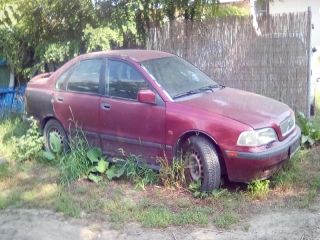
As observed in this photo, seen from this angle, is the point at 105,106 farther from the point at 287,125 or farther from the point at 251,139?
the point at 287,125

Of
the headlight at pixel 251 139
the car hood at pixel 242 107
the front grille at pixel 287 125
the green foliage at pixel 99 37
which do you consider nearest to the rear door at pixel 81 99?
the car hood at pixel 242 107

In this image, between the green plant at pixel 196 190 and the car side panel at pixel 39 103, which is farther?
the car side panel at pixel 39 103

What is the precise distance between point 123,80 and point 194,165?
5.13 feet

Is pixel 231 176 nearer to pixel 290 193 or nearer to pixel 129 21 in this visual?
pixel 290 193

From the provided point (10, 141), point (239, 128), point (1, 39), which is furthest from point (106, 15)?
point (239, 128)

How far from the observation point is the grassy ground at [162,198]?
4914 millimetres

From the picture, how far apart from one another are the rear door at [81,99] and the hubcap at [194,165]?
1545 mm

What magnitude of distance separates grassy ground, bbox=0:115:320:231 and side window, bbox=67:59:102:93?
129 centimetres

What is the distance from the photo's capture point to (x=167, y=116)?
5.53 metres

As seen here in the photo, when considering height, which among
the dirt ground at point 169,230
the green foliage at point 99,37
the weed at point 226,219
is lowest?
the dirt ground at point 169,230

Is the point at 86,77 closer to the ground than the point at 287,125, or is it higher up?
higher up

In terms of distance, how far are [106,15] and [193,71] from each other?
318 centimetres

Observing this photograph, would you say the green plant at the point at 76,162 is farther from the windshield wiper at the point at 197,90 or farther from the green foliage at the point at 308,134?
the green foliage at the point at 308,134

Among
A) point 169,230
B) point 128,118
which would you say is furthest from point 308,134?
point 169,230
